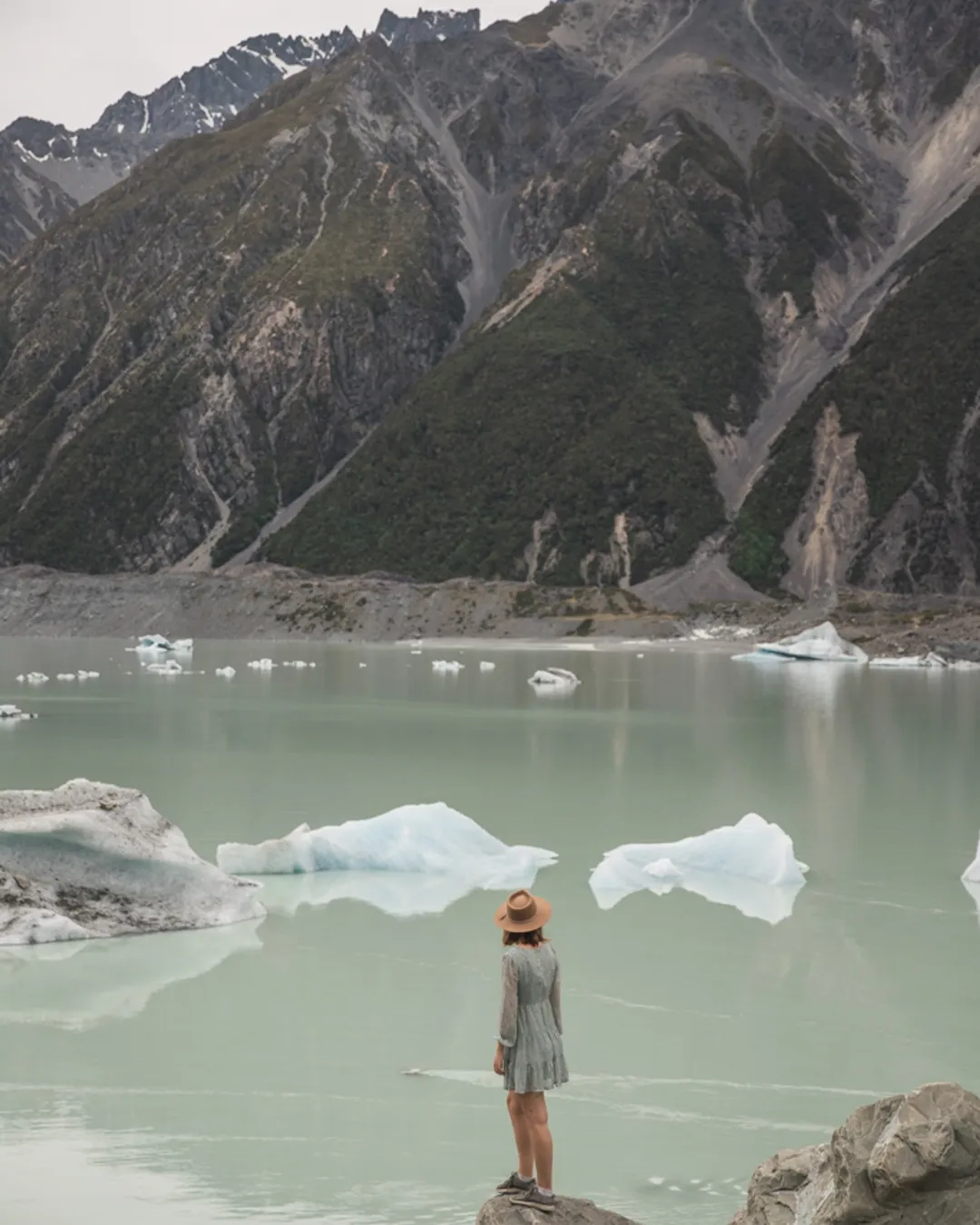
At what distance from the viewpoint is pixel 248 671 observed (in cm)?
6731

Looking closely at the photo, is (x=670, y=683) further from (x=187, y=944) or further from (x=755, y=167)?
(x=755, y=167)

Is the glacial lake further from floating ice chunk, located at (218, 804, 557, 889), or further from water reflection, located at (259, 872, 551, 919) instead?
floating ice chunk, located at (218, 804, 557, 889)

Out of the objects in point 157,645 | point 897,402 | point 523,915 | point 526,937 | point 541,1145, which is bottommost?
point 157,645

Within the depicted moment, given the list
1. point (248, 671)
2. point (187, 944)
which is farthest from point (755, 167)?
point (187, 944)

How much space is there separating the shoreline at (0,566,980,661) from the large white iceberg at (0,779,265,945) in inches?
2884

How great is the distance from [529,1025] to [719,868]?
10775mm

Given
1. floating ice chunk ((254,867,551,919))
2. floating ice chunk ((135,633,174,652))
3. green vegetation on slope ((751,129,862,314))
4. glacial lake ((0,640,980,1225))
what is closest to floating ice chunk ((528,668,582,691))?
glacial lake ((0,640,980,1225))

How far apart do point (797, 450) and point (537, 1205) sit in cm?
13023

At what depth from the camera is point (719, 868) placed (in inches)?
730

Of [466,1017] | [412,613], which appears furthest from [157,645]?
[466,1017]

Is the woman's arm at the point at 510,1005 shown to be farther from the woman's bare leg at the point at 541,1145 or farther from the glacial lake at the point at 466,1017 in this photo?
the glacial lake at the point at 466,1017

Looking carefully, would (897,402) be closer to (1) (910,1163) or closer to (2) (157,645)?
(2) (157,645)

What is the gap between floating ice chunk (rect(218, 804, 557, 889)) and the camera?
18.5 metres

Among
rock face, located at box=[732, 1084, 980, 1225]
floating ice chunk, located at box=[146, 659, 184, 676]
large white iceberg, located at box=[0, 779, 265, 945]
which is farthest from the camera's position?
floating ice chunk, located at box=[146, 659, 184, 676]
